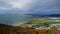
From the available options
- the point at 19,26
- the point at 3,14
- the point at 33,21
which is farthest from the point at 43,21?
the point at 3,14

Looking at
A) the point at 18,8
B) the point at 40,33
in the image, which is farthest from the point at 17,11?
the point at 40,33

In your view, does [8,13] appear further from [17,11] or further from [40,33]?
[40,33]

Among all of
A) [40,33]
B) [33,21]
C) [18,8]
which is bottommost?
[40,33]

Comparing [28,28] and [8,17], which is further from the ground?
[8,17]

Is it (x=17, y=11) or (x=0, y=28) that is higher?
(x=17, y=11)

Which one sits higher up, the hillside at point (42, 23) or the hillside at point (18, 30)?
the hillside at point (42, 23)

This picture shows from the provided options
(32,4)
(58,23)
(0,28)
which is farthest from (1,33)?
(58,23)

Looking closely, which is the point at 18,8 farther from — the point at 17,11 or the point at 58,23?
the point at 58,23

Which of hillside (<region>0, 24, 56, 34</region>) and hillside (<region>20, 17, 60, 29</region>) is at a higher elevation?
hillside (<region>20, 17, 60, 29</region>)

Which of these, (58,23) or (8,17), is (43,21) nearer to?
(58,23)
